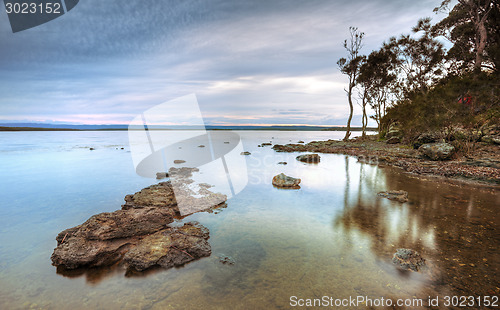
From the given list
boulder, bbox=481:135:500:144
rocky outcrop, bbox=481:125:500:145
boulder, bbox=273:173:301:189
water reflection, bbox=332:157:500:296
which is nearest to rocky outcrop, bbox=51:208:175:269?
water reflection, bbox=332:157:500:296

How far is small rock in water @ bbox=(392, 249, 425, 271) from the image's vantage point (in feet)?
15.0

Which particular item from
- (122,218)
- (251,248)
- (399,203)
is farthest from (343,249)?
(122,218)

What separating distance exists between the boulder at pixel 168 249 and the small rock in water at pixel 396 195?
800 centimetres

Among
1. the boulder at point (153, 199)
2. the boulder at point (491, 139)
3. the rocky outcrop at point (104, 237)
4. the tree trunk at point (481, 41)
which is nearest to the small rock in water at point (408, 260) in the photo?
the rocky outcrop at point (104, 237)

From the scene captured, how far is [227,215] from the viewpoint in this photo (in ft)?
25.8

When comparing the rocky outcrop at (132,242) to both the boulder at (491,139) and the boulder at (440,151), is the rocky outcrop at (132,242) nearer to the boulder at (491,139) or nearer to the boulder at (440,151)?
the boulder at (440,151)

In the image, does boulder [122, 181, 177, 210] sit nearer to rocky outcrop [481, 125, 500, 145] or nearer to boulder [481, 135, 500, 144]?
boulder [481, 135, 500, 144]

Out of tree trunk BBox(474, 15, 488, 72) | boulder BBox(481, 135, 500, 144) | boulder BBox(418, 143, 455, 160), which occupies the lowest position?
boulder BBox(418, 143, 455, 160)

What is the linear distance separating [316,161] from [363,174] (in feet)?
20.9

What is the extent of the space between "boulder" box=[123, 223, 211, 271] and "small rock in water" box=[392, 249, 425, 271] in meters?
4.10

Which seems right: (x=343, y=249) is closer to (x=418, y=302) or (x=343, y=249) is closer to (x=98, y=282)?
(x=418, y=302)

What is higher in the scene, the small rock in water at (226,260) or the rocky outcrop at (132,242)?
the rocky outcrop at (132,242)

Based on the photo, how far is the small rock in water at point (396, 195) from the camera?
9.38 metres

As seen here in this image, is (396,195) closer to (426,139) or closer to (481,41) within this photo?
(426,139)
